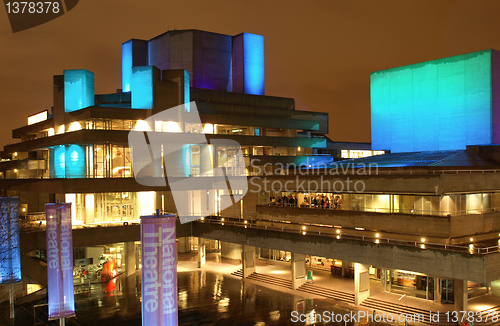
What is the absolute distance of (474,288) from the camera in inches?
1293

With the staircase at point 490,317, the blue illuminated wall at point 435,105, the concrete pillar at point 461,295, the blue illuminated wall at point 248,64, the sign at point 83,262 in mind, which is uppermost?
the blue illuminated wall at point 248,64

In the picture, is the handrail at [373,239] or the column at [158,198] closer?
the handrail at [373,239]

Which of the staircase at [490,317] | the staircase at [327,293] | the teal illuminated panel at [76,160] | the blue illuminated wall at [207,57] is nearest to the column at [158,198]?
the teal illuminated panel at [76,160]

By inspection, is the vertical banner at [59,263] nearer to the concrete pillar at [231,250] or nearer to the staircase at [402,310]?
the staircase at [402,310]

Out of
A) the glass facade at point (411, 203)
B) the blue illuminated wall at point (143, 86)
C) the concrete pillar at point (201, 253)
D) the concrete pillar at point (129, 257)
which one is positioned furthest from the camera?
the blue illuminated wall at point (143, 86)

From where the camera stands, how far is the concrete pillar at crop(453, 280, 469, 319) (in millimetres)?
29000

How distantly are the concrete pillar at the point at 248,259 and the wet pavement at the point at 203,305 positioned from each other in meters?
1.21

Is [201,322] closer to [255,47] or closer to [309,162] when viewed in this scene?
[309,162]

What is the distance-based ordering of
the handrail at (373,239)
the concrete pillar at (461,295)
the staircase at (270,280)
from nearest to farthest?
1. the handrail at (373,239)
2. the concrete pillar at (461,295)
3. the staircase at (270,280)

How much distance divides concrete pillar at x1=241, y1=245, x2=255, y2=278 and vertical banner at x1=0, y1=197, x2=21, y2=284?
20253 millimetres

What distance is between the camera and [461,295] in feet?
95.7

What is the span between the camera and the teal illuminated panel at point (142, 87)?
2015 inches

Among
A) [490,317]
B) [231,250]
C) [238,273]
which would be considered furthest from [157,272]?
[231,250]

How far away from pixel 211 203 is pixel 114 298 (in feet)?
58.6
